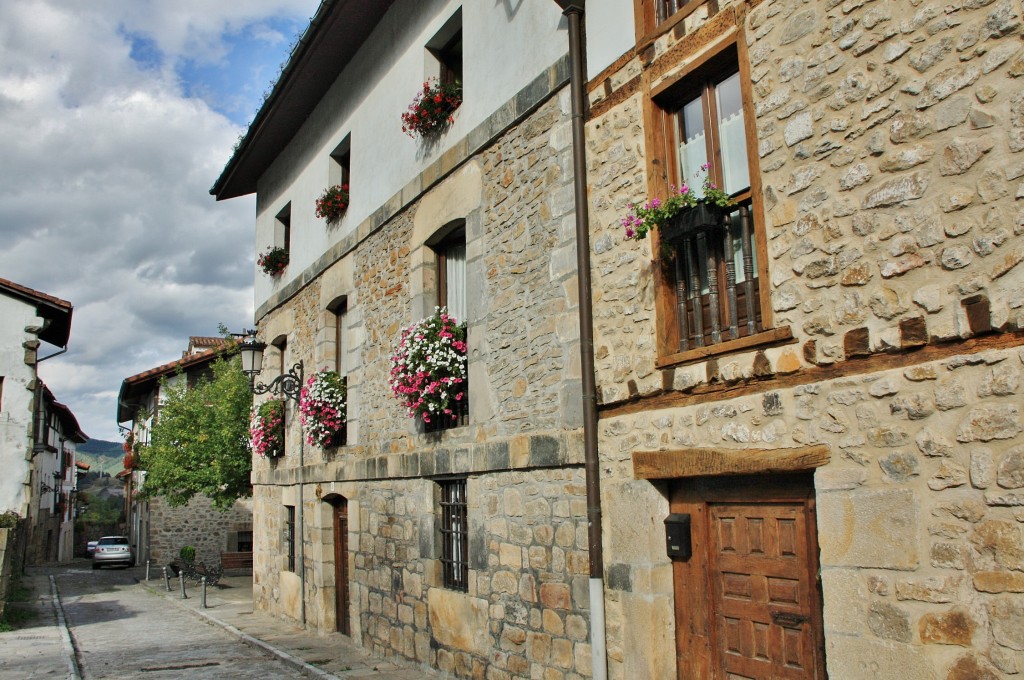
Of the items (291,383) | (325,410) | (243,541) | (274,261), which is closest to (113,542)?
(243,541)

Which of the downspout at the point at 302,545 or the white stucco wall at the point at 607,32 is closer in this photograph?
the white stucco wall at the point at 607,32

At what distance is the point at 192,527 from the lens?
86.8 ft

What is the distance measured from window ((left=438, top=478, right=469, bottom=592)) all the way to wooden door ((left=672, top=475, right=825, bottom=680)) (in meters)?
2.97

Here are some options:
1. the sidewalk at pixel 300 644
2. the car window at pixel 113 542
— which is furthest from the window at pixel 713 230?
the car window at pixel 113 542

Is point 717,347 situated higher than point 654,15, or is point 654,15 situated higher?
point 654,15

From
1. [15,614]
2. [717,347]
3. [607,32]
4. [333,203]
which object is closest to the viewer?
[717,347]

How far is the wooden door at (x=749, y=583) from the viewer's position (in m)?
4.51

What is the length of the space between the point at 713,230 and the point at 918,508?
1962 mm

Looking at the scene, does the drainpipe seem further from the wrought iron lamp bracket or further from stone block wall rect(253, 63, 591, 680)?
the wrought iron lamp bracket

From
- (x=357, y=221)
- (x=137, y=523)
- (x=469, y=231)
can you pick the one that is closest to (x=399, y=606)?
(x=469, y=231)

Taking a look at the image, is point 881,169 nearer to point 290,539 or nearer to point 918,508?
point 918,508

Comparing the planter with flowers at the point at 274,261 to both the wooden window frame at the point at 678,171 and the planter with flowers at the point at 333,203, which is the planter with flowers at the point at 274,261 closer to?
the planter with flowers at the point at 333,203

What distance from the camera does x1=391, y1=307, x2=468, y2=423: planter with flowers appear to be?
782cm

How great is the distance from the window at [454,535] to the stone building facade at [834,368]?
2461mm
